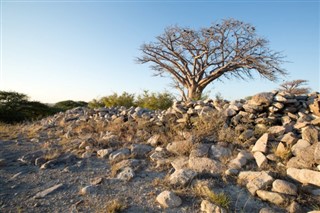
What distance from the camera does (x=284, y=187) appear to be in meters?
2.63

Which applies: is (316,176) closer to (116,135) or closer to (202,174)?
(202,174)

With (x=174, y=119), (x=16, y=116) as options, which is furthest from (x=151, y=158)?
(x=16, y=116)

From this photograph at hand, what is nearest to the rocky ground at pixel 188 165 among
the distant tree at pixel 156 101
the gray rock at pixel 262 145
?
the gray rock at pixel 262 145

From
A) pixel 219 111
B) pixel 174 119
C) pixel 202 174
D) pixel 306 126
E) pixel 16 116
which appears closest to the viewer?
pixel 202 174

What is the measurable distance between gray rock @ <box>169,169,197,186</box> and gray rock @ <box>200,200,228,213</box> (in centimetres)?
45

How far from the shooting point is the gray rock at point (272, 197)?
2.52 meters

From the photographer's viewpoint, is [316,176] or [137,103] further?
[137,103]

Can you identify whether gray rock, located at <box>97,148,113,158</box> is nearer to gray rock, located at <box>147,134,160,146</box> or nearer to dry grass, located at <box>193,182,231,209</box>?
gray rock, located at <box>147,134,160,146</box>

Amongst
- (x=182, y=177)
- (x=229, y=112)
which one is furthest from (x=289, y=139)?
(x=182, y=177)

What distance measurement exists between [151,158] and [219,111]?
5.53ft

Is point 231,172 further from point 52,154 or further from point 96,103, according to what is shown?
point 96,103

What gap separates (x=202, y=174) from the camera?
3.15 metres

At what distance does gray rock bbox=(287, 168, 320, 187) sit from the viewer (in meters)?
2.72

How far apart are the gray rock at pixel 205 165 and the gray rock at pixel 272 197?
0.68 meters
